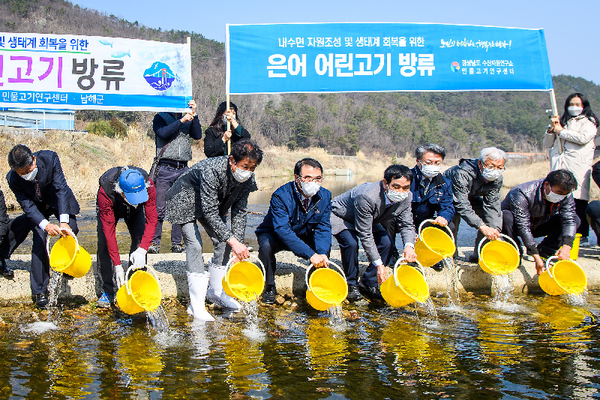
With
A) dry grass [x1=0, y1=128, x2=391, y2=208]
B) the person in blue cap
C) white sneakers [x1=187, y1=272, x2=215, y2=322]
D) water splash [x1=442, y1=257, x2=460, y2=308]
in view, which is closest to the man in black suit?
the person in blue cap

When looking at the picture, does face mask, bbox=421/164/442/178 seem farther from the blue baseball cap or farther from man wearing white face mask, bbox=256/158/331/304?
the blue baseball cap

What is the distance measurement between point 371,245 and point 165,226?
676 centimetres

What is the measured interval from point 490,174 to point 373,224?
1402mm

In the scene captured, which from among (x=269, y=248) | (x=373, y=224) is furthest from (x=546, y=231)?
(x=269, y=248)

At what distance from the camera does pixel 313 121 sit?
6397 centimetres

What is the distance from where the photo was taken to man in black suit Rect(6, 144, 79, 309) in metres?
4.61

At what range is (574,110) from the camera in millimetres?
6164

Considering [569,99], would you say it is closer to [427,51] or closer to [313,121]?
[427,51]

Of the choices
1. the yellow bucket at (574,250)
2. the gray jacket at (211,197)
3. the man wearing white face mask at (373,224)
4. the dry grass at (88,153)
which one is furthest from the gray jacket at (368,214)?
the dry grass at (88,153)

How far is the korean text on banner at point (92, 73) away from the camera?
607 cm

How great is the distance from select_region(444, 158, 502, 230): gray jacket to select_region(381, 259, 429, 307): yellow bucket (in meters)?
1.17

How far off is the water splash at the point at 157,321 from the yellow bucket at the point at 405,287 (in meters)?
1.97

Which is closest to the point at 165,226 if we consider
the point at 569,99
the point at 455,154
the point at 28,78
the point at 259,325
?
the point at 28,78

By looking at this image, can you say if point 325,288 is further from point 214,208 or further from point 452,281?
point 452,281
